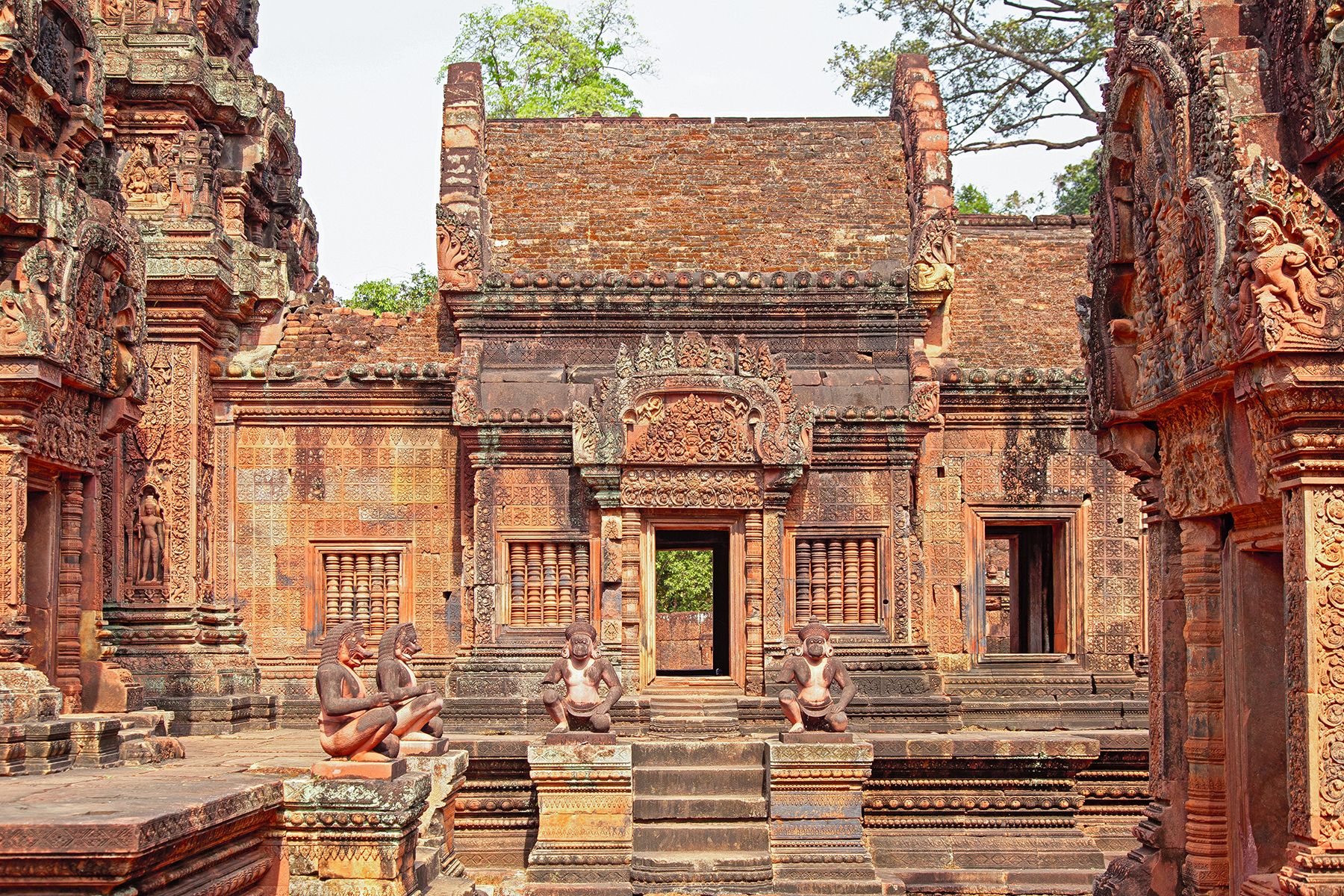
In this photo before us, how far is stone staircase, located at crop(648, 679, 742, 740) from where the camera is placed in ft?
47.3

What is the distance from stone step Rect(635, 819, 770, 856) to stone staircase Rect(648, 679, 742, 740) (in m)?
1.43

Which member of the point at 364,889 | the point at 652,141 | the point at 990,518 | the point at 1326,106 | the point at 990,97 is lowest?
the point at 364,889

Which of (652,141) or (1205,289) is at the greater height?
(652,141)

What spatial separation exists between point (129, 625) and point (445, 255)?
4.83m

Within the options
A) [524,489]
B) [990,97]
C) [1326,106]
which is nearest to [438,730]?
[524,489]

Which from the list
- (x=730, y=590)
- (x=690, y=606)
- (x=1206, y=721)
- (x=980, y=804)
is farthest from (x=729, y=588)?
(x=690, y=606)

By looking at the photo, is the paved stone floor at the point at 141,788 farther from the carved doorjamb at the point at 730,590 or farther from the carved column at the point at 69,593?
the carved doorjamb at the point at 730,590

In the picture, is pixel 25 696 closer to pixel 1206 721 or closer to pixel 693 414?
pixel 693 414

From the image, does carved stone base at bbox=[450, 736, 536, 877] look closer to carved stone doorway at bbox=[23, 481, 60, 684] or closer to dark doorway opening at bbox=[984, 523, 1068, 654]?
carved stone doorway at bbox=[23, 481, 60, 684]

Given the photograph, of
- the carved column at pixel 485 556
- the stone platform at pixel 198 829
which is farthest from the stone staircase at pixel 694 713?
the stone platform at pixel 198 829

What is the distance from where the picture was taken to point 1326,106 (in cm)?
655

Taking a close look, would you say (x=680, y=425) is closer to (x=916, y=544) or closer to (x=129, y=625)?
(x=916, y=544)

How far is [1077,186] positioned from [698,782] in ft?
66.1

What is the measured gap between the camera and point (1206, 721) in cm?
768
